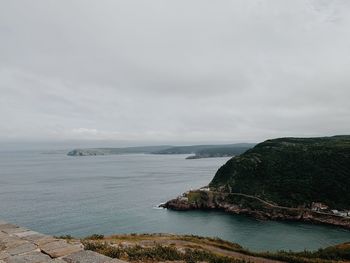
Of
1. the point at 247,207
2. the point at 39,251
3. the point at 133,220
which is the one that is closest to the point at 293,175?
the point at 247,207

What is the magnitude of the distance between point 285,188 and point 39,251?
411 feet

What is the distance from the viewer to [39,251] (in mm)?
7008

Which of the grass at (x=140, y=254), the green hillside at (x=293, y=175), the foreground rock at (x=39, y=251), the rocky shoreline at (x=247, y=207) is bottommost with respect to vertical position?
the rocky shoreline at (x=247, y=207)

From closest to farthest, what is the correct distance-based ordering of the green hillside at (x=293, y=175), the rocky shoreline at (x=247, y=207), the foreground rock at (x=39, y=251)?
1. the foreground rock at (x=39, y=251)
2. the rocky shoreline at (x=247, y=207)
3. the green hillside at (x=293, y=175)

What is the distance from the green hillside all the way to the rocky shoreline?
5.43 metres

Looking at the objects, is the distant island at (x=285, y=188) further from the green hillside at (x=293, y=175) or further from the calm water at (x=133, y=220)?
the calm water at (x=133, y=220)

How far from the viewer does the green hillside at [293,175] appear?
113125 millimetres

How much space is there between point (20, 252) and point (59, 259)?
47.1 inches

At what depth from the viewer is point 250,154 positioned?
15788 cm

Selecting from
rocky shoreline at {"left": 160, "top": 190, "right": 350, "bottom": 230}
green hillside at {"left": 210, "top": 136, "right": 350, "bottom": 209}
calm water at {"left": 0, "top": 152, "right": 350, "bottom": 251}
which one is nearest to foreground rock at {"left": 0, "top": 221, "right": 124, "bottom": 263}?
calm water at {"left": 0, "top": 152, "right": 350, "bottom": 251}

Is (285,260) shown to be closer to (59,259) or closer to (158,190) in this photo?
(59,259)

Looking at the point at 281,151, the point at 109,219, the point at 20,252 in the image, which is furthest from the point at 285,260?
the point at 281,151

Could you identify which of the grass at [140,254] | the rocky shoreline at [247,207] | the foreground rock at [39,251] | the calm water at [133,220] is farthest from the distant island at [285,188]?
the foreground rock at [39,251]

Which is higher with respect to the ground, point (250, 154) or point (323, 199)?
point (250, 154)
